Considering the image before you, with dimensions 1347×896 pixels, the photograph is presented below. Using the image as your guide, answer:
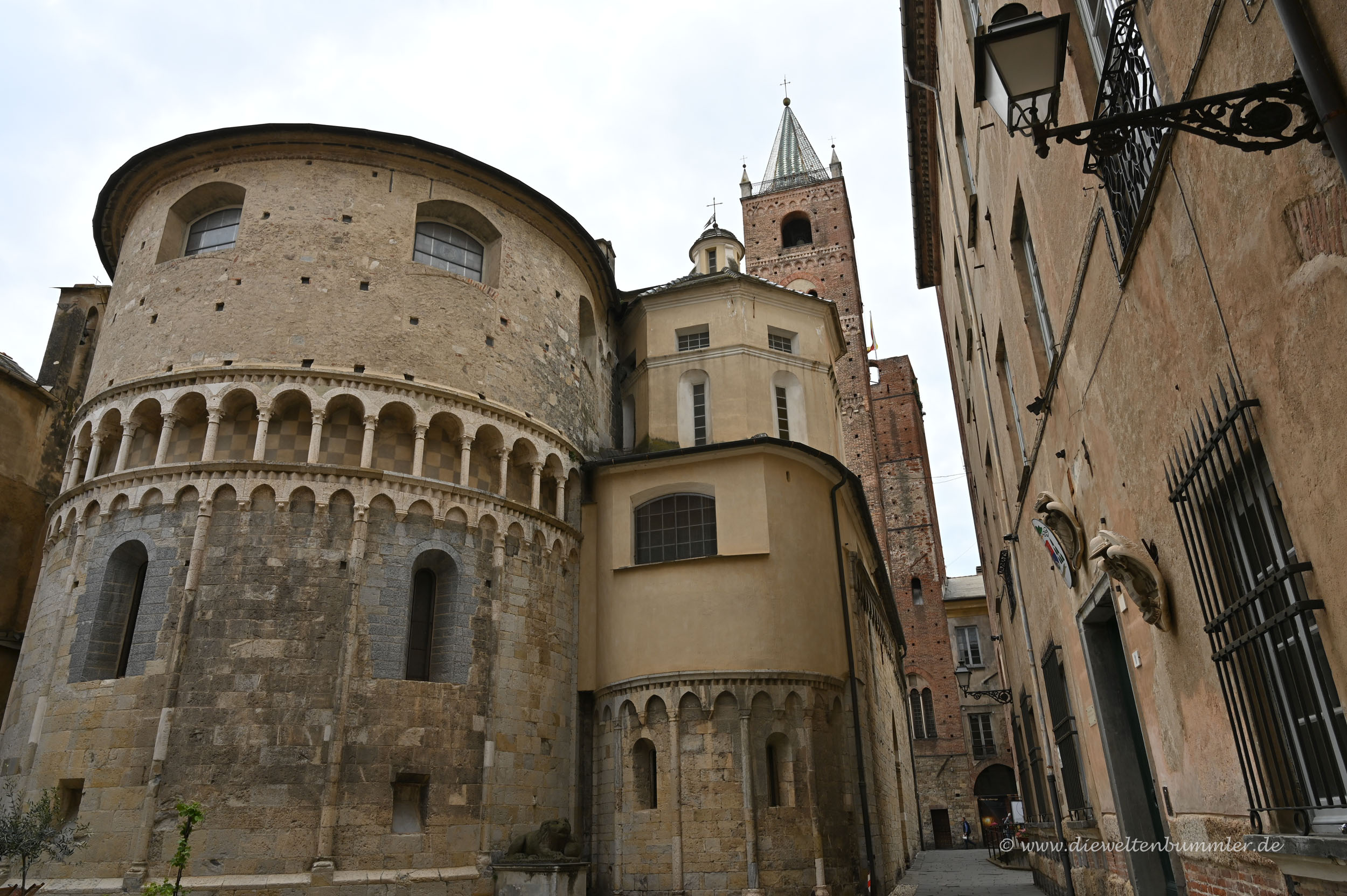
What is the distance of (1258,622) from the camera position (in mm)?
4273

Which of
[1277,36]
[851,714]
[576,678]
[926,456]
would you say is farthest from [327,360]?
[926,456]

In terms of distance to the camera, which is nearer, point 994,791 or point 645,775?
point 645,775

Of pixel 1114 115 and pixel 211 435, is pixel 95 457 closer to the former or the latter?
pixel 211 435

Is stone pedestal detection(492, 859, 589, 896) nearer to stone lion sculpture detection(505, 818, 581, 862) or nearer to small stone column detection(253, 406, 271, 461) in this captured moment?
stone lion sculpture detection(505, 818, 581, 862)

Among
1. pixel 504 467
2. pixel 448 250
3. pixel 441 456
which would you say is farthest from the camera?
pixel 448 250

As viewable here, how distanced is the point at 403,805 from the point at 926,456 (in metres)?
37.9

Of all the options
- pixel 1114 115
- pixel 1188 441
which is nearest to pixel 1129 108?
pixel 1114 115

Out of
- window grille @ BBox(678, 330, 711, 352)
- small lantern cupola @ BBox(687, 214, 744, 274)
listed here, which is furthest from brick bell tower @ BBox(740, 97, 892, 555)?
window grille @ BBox(678, 330, 711, 352)

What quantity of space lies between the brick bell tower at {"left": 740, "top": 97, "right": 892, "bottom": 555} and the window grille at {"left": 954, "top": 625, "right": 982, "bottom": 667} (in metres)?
5.65

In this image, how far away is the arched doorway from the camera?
1462 inches

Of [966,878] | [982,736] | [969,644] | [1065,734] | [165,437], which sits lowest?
[966,878]

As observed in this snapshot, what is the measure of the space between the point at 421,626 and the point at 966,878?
14962 millimetres

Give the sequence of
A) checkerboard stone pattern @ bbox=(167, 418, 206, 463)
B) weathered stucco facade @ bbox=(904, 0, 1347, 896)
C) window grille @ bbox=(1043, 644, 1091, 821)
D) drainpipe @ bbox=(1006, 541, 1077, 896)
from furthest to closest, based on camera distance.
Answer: checkerboard stone pattern @ bbox=(167, 418, 206, 463), drainpipe @ bbox=(1006, 541, 1077, 896), window grille @ bbox=(1043, 644, 1091, 821), weathered stucco facade @ bbox=(904, 0, 1347, 896)

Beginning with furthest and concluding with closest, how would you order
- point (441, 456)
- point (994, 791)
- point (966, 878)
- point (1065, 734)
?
point (994, 791)
point (966, 878)
point (441, 456)
point (1065, 734)
